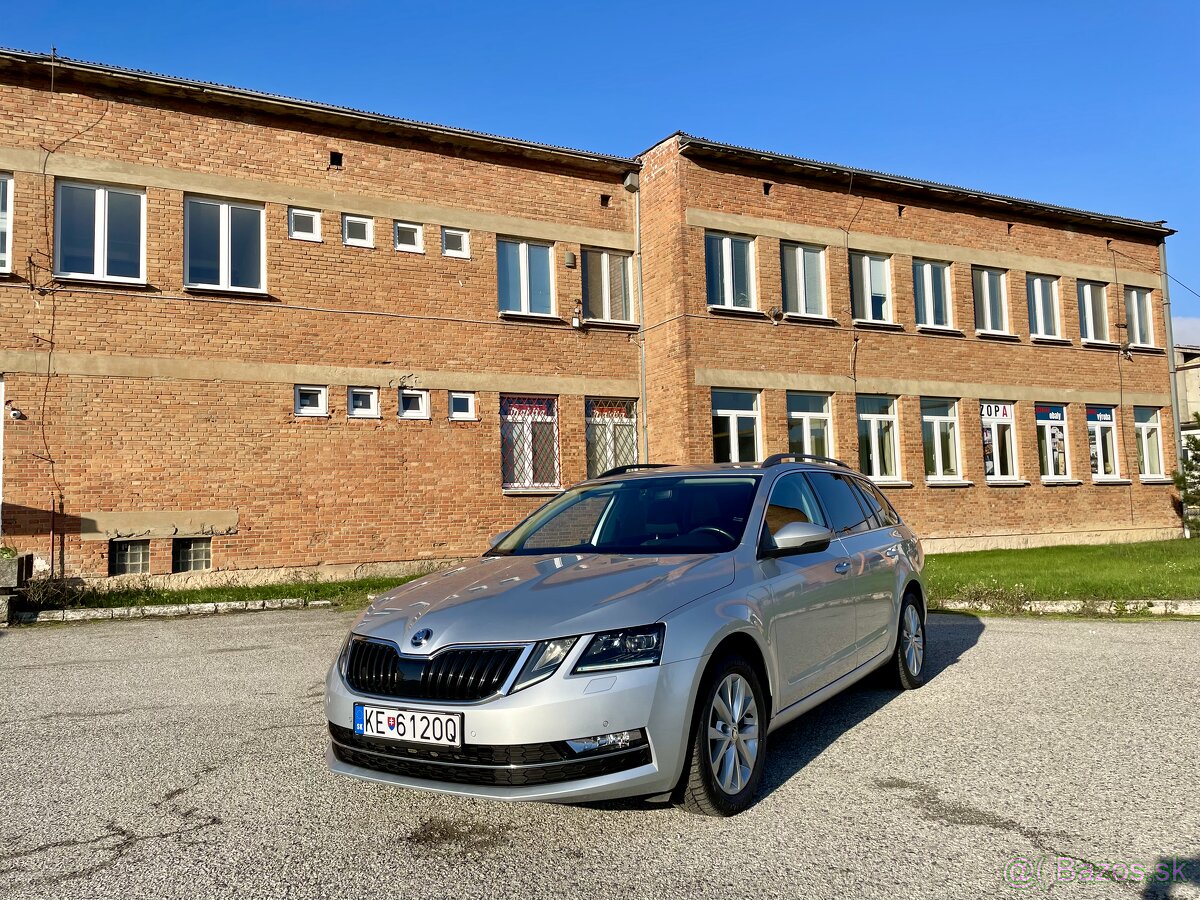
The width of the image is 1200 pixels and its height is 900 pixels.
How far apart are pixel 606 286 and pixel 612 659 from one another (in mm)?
14958

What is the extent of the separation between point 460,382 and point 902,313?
9.88 meters

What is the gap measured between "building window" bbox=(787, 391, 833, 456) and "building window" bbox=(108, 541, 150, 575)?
37.4ft

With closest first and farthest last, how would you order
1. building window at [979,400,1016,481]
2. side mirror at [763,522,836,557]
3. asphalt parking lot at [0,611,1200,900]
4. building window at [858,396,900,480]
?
asphalt parking lot at [0,611,1200,900] < side mirror at [763,522,836,557] < building window at [858,396,900,480] < building window at [979,400,1016,481]

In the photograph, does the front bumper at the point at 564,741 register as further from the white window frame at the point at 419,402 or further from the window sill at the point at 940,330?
the window sill at the point at 940,330

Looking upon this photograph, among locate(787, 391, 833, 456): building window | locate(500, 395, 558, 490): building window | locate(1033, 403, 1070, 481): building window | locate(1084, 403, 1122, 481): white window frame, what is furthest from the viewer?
locate(1084, 403, 1122, 481): white window frame

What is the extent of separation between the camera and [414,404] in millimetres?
15773

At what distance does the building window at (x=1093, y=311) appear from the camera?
23.1 meters

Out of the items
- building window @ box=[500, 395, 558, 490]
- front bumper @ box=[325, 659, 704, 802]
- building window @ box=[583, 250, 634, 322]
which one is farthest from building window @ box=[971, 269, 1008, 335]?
front bumper @ box=[325, 659, 704, 802]

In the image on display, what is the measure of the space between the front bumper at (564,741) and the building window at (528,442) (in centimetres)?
1276

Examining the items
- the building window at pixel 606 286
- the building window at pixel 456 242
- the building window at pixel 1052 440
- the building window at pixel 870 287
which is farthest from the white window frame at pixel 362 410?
the building window at pixel 1052 440

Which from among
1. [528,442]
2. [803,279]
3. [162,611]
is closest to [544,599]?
[162,611]

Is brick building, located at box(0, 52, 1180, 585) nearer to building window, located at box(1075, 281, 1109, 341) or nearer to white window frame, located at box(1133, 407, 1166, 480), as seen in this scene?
building window, located at box(1075, 281, 1109, 341)

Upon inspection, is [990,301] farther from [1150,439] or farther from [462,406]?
[462,406]

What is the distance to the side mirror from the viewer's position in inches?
185
